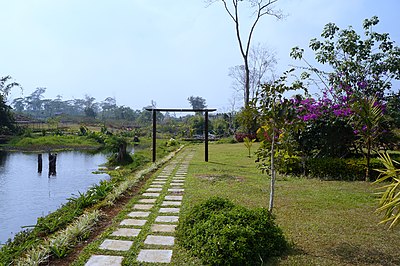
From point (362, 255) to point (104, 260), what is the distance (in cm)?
219

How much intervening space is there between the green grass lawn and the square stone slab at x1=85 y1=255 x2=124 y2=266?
458mm

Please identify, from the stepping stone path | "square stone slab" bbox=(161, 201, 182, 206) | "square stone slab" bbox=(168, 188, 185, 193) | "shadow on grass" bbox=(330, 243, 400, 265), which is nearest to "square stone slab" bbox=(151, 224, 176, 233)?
the stepping stone path

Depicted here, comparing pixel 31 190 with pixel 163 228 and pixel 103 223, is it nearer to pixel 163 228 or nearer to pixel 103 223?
pixel 103 223

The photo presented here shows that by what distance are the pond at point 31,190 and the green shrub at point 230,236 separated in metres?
2.56

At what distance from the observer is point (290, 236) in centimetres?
327

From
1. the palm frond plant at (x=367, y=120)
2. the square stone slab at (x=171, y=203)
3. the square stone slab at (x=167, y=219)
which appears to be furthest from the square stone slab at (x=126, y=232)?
the palm frond plant at (x=367, y=120)

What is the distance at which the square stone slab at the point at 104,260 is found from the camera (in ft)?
8.40

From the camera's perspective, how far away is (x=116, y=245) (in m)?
2.95

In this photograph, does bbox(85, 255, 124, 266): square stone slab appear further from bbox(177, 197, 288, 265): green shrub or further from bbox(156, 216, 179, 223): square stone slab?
bbox(156, 216, 179, 223): square stone slab

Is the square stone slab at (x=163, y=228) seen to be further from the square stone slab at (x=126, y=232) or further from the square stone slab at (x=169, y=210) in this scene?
the square stone slab at (x=169, y=210)

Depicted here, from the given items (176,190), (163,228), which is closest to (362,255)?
(163,228)

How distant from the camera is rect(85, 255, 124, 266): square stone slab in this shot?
101 inches

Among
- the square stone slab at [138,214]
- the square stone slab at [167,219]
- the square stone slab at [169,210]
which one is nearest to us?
the square stone slab at [167,219]

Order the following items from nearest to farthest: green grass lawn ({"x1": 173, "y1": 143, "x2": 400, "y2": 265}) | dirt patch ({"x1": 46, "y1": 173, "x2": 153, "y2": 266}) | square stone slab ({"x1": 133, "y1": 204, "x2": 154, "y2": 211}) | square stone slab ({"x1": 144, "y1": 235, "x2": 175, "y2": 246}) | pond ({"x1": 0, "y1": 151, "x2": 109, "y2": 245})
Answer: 1. dirt patch ({"x1": 46, "y1": 173, "x2": 153, "y2": 266})
2. green grass lawn ({"x1": 173, "y1": 143, "x2": 400, "y2": 265})
3. square stone slab ({"x1": 144, "y1": 235, "x2": 175, "y2": 246})
4. square stone slab ({"x1": 133, "y1": 204, "x2": 154, "y2": 211})
5. pond ({"x1": 0, "y1": 151, "x2": 109, "y2": 245})
